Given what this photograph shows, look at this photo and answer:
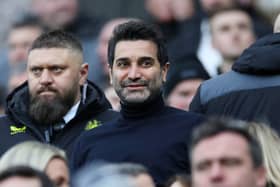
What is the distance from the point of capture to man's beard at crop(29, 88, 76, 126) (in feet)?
32.8

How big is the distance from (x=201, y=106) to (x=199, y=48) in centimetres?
414

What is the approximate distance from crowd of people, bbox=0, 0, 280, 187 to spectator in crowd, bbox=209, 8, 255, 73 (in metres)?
0.71

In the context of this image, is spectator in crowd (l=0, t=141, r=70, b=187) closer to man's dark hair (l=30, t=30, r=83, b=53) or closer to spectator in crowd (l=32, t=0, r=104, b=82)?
man's dark hair (l=30, t=30, r=83, b=53)

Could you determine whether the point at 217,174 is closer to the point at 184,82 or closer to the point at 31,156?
the point at 31,156

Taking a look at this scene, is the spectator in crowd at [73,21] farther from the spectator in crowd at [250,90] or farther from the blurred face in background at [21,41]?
the spectator in crowd at [250,90]

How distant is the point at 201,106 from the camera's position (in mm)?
9406

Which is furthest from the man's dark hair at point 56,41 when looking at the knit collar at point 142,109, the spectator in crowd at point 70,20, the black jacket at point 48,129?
the spectator in crowd at point 70,20

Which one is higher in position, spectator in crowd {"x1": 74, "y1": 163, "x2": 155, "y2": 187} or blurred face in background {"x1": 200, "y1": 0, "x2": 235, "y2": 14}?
spectator in crowd {"x1": 74, "y1": 163, "x2": 155, "y2": 187}

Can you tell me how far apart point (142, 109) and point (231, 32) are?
165 inches

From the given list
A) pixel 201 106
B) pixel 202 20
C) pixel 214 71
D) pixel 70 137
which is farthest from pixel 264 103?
A: pixel 202 20

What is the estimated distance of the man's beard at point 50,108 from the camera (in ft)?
32.8

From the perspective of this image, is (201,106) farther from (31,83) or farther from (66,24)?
(66,24)

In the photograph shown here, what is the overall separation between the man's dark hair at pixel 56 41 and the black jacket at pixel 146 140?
1345 mm

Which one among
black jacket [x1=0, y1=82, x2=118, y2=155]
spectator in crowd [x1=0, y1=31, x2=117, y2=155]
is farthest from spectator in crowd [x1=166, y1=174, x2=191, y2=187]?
spectator in crowd [x1=0, y1=31, x2=117, y2=155]
